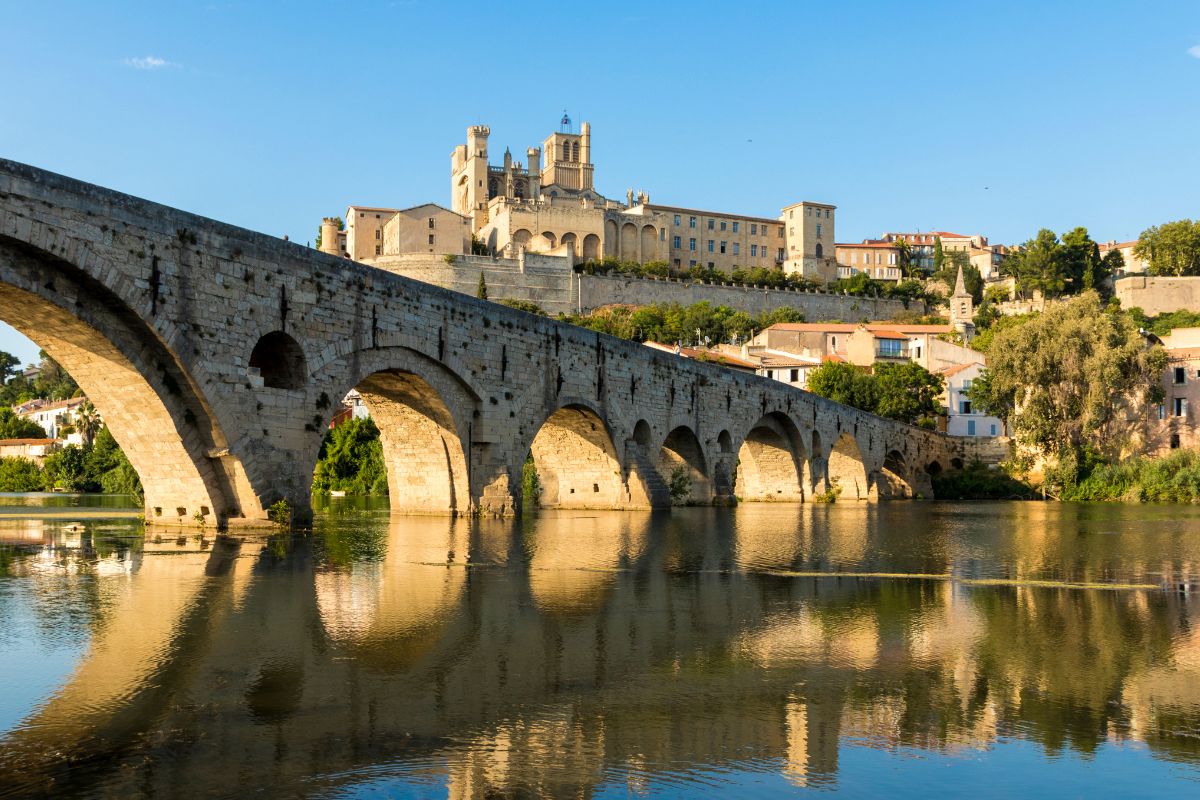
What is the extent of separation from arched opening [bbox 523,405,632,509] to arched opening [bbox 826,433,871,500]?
21590 millimetres

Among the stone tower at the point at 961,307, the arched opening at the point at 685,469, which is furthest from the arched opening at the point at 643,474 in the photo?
the stone tower at the point at 961,307

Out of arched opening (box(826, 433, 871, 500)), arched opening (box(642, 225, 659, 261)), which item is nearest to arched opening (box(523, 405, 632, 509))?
arched opening (box(826, 433, 871, 500))

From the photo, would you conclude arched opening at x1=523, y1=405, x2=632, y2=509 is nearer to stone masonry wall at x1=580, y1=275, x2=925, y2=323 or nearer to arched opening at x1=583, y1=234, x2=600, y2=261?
stone masonry wall at x1=580, y1=275, x2=925, y2=323

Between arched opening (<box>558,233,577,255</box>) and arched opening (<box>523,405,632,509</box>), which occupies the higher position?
arched opening (<box>558,233,577,255</box>)

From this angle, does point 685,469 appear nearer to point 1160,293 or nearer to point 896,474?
point 896,474

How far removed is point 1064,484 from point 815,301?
60231mm

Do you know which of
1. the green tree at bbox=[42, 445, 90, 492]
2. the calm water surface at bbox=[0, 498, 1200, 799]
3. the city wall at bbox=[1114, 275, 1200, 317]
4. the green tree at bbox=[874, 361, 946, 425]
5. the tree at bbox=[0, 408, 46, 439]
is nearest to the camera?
the calm water surface at bbox=[0, 498, 1200, 799]

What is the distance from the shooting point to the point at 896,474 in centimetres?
5738

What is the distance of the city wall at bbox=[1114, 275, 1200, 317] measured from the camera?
98.3 m

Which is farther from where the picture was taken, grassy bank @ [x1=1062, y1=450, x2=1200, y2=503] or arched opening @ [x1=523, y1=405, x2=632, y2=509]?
grassy bank @ [x1=1062, y1=450, x2=1200, y2=503]

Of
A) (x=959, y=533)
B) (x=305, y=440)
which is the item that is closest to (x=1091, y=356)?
(x=959, y=533)

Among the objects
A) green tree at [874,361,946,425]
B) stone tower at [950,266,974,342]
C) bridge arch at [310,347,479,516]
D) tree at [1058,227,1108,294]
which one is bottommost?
bridge arch at [310,347,479,516]

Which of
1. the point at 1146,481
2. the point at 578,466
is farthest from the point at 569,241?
the point at 578,466

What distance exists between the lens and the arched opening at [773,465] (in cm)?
4422
